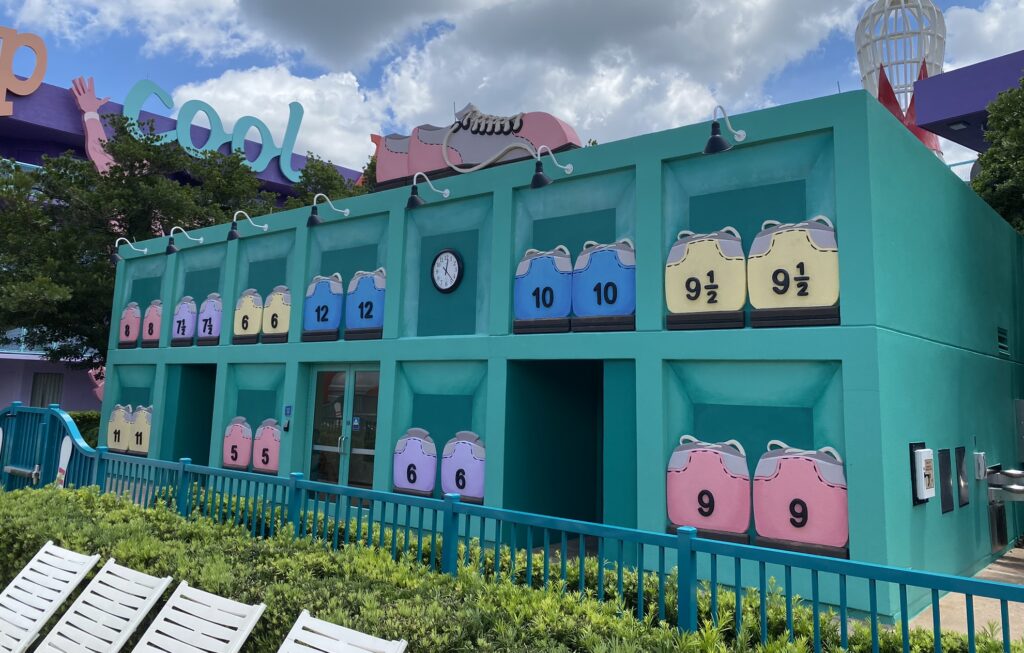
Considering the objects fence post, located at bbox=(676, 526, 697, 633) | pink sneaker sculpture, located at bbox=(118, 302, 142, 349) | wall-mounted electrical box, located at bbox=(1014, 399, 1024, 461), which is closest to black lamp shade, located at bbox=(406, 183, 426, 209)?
fence post, located at bbox=(676, 526, 697, 633)

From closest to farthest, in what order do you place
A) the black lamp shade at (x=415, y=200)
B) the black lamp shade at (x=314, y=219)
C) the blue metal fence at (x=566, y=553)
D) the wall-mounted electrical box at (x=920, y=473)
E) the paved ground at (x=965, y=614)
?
1. the blue metal fence at (x=566, y=553)
2. the paved ground at (x=965, y=614)
3. the wall-mounted electrical box at (x=920, y=473)
4. the black lamp shade at (x=415, y=200)
5. the black lamp shade at (x=314, y=219)

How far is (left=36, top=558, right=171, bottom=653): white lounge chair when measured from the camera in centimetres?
457

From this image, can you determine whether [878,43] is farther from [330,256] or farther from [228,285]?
[228,285]

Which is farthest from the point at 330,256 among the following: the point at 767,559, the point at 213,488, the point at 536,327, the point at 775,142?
the point at 767,559

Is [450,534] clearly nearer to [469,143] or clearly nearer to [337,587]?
[337,587]

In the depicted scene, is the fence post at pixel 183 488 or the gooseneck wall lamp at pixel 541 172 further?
the gooseneck wall lamp at pixel 541 172

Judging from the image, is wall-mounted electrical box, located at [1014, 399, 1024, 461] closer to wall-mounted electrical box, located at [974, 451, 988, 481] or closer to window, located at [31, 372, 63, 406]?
wall-mounted electrical box, located at [974, 451, 988, 481]

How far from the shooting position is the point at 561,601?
3.99 metres

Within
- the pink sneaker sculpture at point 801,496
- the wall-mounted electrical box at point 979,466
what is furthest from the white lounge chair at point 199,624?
the wall-mounted electrical box at point 979,466

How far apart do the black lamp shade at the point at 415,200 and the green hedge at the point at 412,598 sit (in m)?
4.81

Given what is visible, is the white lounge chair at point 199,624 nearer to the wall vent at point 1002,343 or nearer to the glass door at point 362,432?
the glass door at point 362,432

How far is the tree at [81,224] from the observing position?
16.2 meters

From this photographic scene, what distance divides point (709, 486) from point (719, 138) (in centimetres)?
340

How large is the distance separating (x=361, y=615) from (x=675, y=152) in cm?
550
